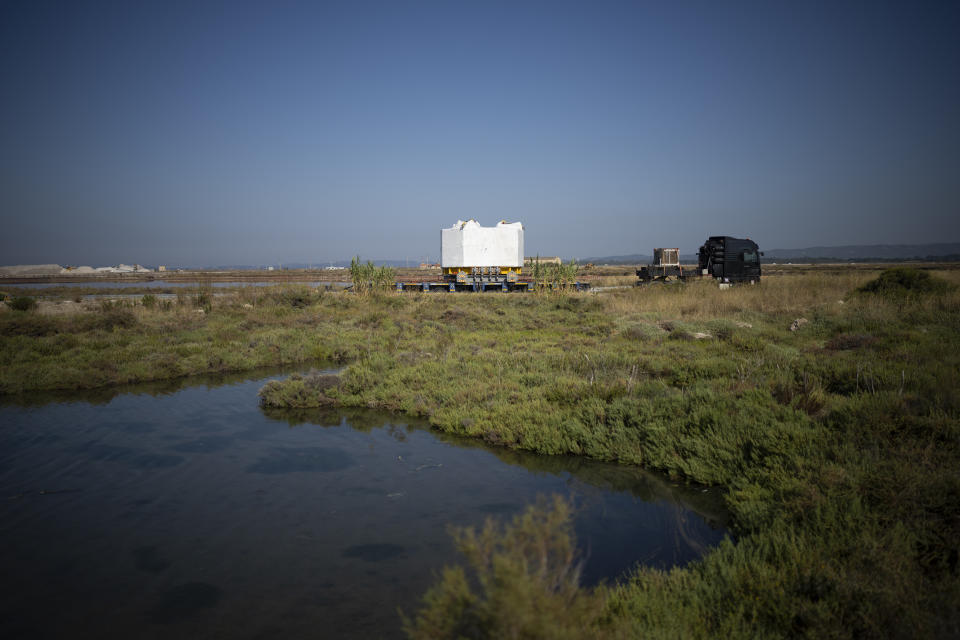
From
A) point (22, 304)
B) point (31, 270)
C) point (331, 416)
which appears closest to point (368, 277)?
point (22, 304)

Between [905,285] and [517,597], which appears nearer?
[517,597]

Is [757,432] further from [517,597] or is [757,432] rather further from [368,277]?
[368,277]

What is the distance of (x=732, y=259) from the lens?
1118 inches

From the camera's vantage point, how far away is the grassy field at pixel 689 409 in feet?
11.0

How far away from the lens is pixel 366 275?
30266 mm

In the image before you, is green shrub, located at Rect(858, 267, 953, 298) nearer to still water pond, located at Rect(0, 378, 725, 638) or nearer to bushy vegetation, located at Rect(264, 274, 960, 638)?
bushy vegetation, located at Rect(264, 274, 960, 638)

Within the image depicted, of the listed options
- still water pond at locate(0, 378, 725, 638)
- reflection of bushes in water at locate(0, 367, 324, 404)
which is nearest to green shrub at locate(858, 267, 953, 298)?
still water pond at locate(0, 378, 725, 638)

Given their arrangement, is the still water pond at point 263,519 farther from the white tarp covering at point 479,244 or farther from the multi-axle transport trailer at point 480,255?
the white tarp covering at point 479,244

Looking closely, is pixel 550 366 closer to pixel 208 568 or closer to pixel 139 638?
pixel 208 568

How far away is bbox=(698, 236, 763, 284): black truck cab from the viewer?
28250 mm

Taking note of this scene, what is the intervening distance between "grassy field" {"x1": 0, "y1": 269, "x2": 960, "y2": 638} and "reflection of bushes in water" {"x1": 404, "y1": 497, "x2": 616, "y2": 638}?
14 millimetres

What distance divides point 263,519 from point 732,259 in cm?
2848

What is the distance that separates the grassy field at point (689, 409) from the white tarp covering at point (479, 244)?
13.3 meters

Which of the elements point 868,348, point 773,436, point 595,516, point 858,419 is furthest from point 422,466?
point 868,348
